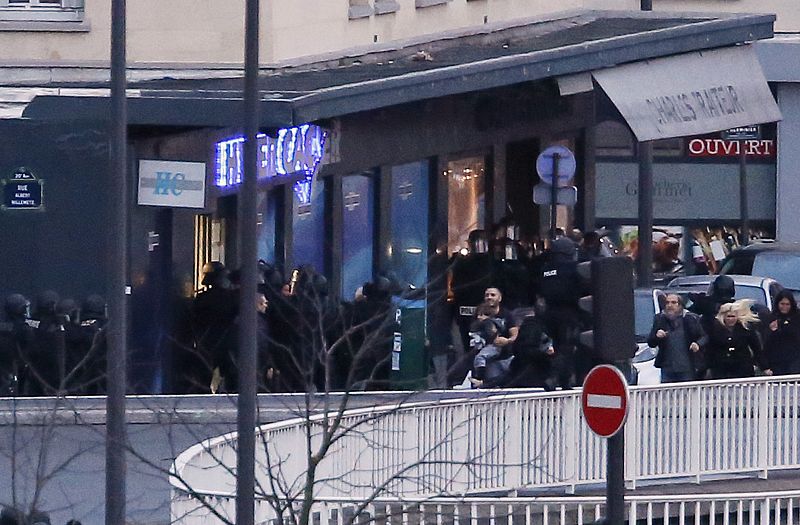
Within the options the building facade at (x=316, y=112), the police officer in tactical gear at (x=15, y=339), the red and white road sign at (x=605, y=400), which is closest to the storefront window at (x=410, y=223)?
the building facade at (x=316, y=112)

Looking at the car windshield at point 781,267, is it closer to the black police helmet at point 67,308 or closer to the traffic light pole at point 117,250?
the black police helmet at point 67,308

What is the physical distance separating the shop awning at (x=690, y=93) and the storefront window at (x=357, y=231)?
323cm

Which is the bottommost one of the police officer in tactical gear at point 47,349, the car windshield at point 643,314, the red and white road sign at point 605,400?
the red and white road sign at point 605,400

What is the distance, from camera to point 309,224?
23391 mm

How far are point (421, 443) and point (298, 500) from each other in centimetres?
341

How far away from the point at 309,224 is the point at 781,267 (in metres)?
5.72

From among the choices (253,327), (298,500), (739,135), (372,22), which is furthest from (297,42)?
(739,135)

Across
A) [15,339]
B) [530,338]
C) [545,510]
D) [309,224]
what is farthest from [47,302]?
[545,510]

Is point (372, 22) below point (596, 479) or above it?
above

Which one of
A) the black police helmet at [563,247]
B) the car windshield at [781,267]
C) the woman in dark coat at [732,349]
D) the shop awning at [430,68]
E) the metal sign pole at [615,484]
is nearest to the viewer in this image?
the metal sign pole at [615,484]

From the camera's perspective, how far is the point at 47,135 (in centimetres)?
1938

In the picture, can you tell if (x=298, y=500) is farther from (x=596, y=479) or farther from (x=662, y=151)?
(x=662, y=151)

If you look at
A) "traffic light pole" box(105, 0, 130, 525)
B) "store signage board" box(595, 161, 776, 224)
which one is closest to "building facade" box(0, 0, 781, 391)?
"traffic light pole" box(105, 0, 130, 525)

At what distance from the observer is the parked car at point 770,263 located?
24.0 m
